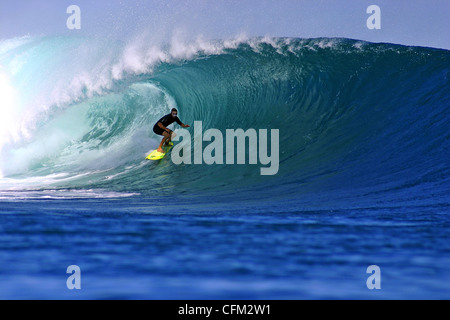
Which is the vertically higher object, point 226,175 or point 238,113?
point 238,113

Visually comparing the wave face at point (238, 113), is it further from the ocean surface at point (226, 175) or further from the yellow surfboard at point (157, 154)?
the yellow surfboard at point (157, 154)

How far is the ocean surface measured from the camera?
350 cm

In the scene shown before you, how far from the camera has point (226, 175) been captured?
9367 mm

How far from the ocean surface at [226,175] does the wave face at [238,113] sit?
4 centimetres

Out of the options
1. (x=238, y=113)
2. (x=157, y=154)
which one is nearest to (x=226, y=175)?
(x=157, y=154)

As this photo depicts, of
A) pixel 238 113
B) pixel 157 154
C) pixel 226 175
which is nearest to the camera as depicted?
pixel 226 175

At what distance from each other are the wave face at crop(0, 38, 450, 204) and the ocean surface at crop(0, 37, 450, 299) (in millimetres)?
41

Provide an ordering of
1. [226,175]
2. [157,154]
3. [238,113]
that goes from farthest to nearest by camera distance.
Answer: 1. [238,113]
2. [157,154]
3. [226,175]

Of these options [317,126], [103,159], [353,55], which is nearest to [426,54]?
[353,55]

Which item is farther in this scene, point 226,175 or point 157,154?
point 157,154

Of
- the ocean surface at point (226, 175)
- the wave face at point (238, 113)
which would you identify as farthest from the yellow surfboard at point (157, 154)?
the ocean surface at point (226, 175)

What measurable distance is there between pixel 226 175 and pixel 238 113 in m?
3.34

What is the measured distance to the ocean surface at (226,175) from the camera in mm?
3496

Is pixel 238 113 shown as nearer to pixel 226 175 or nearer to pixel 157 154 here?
pixel 157 154
